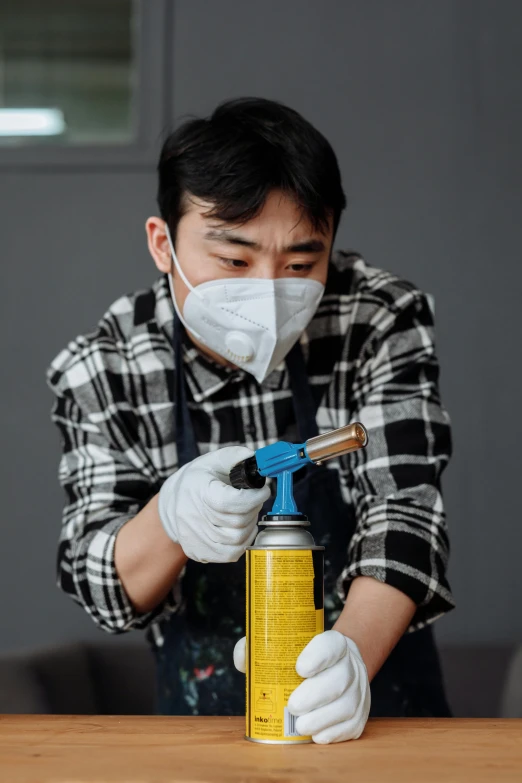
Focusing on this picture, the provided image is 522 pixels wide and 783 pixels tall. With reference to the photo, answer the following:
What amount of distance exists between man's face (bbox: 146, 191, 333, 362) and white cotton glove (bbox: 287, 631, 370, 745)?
0.55 m

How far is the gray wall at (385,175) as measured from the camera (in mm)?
2396

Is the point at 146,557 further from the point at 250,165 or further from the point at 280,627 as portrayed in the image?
the point at 250,165

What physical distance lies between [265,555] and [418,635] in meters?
0.69

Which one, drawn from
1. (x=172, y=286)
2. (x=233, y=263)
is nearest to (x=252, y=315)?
(x=233, y=263)

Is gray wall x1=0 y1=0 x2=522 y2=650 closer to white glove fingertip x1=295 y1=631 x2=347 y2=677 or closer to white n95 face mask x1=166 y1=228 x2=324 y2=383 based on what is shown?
white n95 face mask x1=166 y1=228 x2=324 y2=383

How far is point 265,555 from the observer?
81 cm

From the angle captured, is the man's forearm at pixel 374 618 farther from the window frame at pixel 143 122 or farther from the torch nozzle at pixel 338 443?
the window frame at pixel 143 122

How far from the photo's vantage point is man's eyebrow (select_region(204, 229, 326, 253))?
1.21m

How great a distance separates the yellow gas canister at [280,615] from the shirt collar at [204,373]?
61cm

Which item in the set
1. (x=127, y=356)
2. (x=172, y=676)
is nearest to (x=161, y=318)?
(x=127, y=356)

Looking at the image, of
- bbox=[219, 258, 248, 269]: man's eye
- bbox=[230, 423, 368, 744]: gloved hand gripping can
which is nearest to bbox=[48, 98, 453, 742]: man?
bbox=[219, 258, 248, 269]: man's eye

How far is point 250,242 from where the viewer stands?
120 centimetres

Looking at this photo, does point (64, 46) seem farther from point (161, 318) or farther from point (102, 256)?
point (161, 318)

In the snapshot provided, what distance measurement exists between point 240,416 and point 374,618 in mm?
442
